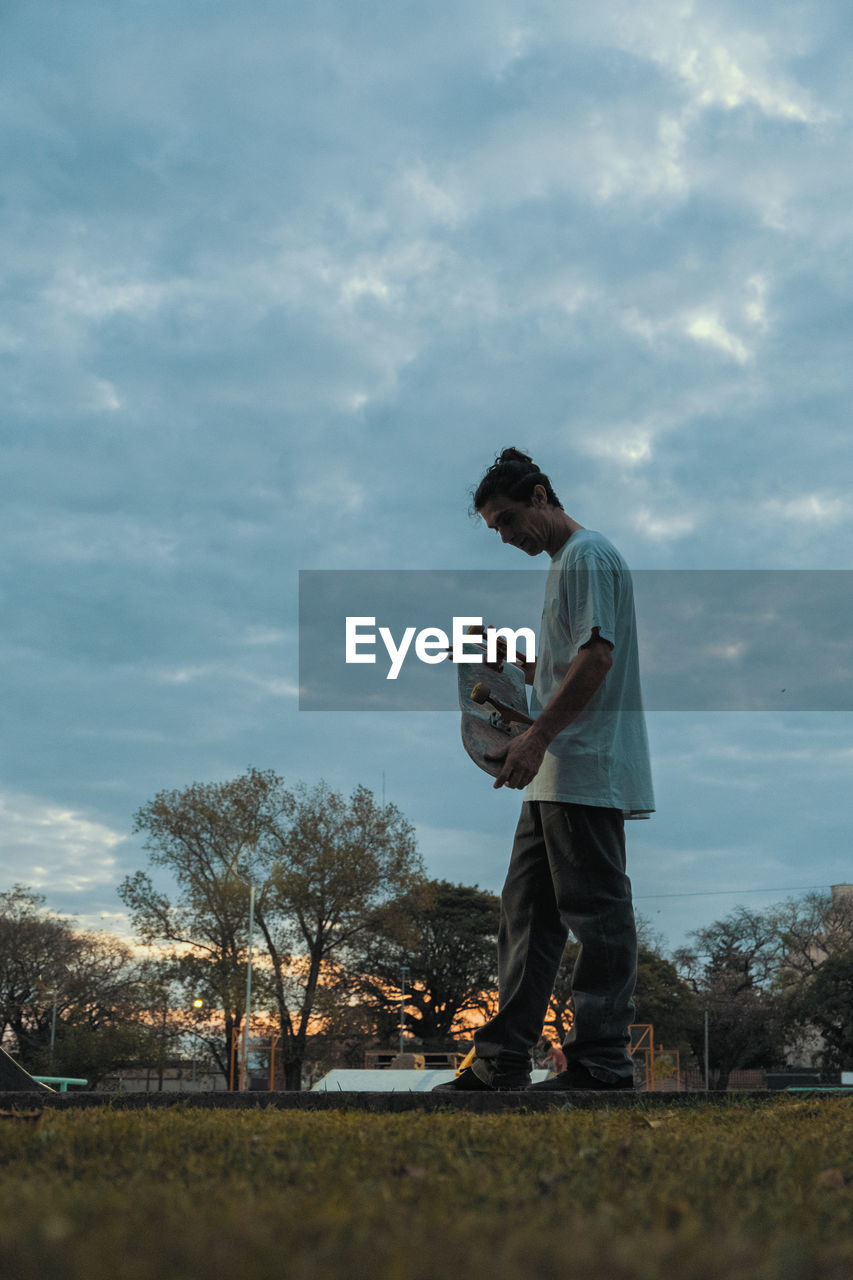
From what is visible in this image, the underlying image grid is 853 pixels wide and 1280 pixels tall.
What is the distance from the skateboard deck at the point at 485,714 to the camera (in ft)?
14.8

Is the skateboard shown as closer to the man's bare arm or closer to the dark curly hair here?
the man's bare arm

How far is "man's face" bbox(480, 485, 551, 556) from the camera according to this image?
4.65m

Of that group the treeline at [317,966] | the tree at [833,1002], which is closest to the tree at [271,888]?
the treeline at [317,966]

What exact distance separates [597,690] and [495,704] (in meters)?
0.43

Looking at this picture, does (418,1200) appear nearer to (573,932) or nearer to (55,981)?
(573,932)

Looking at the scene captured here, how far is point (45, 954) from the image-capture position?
47.1 meters

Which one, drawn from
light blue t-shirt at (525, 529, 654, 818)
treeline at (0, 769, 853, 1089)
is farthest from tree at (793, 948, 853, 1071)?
light blue t-shirt at (525, 529, 654, 818)

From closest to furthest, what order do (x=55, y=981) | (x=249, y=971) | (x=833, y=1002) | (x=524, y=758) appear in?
(x=524, y=758) → (x=249, y=971) → (x=55, y=981) → (x=833, y=1002)

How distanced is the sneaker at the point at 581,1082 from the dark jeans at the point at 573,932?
0.03 m

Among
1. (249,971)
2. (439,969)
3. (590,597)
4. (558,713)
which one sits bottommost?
(439,969)

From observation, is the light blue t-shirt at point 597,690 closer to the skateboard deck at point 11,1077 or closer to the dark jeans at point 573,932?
the dark jeans at point 573,932

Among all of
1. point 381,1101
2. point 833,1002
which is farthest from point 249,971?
point 381,1101

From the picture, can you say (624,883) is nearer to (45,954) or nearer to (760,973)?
(45,954)

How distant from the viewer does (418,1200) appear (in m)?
1.42
